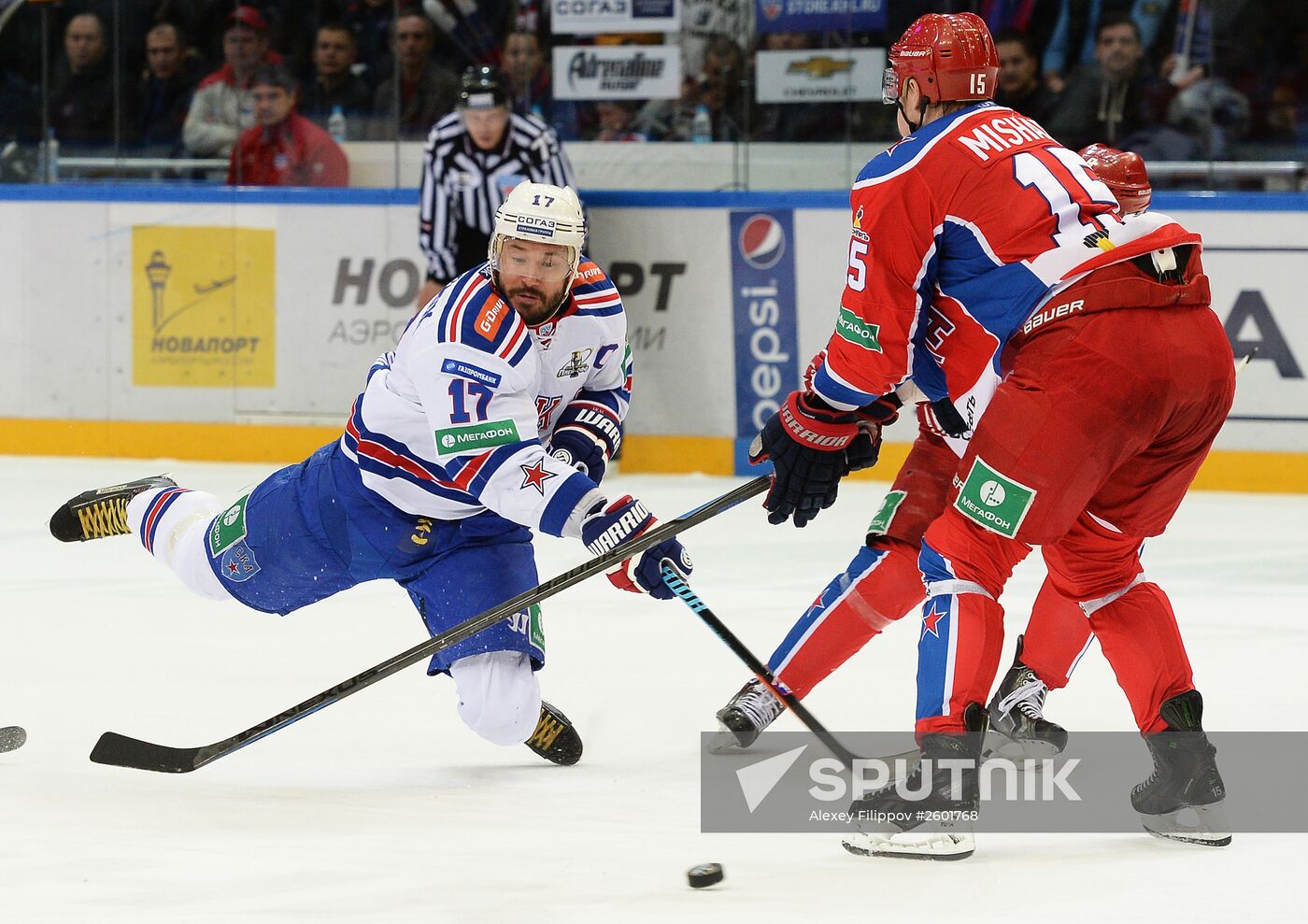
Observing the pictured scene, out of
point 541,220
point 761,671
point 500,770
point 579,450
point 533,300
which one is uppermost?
point 541,220

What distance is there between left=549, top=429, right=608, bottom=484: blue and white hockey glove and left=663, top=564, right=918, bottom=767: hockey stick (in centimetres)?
33

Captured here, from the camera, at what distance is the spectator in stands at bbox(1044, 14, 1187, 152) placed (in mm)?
6789

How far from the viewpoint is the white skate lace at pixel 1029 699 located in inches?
130

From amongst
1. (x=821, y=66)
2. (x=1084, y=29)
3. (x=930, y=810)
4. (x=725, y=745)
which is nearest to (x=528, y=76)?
(x=821, y=66)

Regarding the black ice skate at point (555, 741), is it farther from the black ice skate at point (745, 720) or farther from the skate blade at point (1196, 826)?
the skate blade at point (1196, 826)

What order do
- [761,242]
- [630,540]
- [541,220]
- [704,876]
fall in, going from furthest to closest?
[761,242] < [541,220] < [630,540] < [704,876]

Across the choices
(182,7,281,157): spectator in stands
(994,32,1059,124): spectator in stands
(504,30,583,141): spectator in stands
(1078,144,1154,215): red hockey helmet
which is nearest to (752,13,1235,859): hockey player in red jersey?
(1078,144,1154,215): red hockey helmet

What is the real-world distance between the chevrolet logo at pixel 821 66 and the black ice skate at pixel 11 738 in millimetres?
4520

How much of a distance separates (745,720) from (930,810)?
71cm

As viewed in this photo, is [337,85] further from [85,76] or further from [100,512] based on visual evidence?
[100,512]

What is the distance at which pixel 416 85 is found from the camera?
24.3 ft

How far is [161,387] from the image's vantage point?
A: 287 inches

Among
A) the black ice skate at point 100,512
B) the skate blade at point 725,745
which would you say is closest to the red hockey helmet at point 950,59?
the skate blade at point 725,745

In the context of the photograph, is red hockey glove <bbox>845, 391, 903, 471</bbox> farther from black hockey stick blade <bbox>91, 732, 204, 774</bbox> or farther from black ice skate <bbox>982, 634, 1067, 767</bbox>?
black hockey stick blade <bbox>91, 732, 204, 774</bbox>
